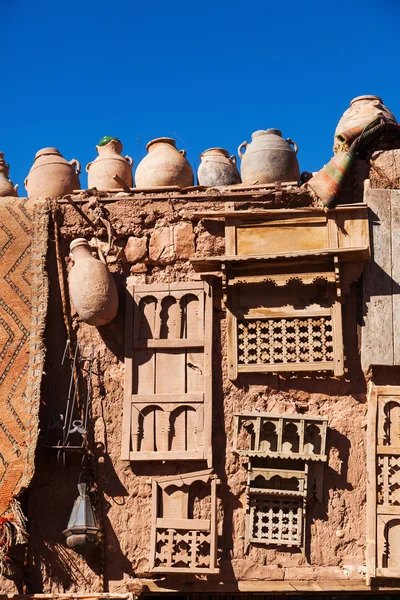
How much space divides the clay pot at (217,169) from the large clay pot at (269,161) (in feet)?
1.03

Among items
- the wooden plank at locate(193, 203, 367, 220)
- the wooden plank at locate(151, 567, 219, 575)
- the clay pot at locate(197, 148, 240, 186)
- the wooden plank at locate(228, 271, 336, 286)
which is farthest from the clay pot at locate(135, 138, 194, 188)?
the wooden plank at locate(151, 567, 219, 575)

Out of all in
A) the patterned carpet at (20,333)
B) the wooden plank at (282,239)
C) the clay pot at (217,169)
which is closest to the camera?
the patterned carpet at (20,333)

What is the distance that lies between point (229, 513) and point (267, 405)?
0.94 meters

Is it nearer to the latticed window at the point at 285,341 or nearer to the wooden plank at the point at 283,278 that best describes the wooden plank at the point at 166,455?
the latticed window at the point at 285,341

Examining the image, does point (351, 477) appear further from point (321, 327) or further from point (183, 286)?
point (183, 286)

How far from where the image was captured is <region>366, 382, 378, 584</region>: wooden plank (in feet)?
24.8

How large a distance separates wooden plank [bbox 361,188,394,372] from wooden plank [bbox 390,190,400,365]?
3 centimetres

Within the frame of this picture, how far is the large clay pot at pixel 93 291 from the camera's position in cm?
809

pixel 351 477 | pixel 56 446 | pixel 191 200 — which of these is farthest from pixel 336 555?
pixel 191 200

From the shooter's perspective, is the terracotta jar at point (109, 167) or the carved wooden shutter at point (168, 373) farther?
the terracotta jar at point (109, 167)

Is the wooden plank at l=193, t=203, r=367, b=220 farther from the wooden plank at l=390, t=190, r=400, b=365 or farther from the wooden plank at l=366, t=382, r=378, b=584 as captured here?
the wooden plank at l=366, t=382, r=378, b=584

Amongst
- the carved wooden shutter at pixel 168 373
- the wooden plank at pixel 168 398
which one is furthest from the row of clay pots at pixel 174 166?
the wooden plank at pixel 168 398

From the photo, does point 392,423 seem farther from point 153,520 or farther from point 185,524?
point 153,520

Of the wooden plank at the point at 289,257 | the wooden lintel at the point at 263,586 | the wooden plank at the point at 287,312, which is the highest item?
the wooden plank at the point at 289,257
